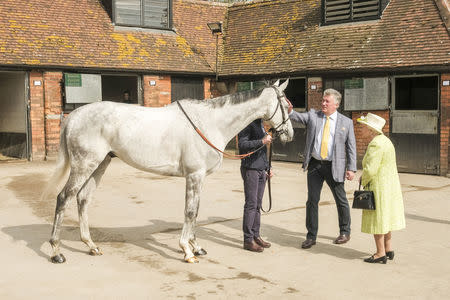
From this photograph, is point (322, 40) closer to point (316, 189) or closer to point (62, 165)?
point (316, 189)

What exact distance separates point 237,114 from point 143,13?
14.6 m

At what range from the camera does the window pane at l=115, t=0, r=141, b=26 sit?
19.3m

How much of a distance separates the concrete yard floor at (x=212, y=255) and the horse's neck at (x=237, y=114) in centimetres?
151

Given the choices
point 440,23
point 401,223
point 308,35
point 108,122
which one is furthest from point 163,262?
point 308,35

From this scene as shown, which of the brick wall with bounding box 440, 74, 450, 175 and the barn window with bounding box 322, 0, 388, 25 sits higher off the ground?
the barn window with bounding box 322, 0, 388, 25

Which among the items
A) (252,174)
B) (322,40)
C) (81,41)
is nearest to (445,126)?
(322,40)

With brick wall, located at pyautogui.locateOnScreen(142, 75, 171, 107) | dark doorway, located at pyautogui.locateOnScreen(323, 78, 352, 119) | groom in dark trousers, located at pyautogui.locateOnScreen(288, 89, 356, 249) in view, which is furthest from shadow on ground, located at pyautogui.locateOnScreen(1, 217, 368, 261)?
brick wall, located at pyautogui.locateOnScreen(142, 75, 171, 107)

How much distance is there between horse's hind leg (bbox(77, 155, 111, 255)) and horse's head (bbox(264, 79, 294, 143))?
2.05 metres

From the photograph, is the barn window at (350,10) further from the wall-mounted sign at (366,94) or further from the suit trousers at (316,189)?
the suit trousers at (316,189)

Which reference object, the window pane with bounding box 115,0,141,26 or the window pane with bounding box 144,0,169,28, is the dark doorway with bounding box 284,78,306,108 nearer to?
the window pane with bounding box 144,0,169,28

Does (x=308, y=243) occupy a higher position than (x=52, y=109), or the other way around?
(x=52, y=109)

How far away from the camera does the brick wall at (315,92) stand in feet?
55.3

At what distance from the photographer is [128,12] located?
19547 millimetres

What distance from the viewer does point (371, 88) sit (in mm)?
15398
